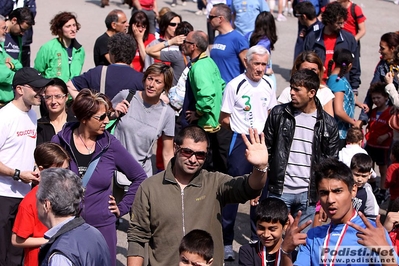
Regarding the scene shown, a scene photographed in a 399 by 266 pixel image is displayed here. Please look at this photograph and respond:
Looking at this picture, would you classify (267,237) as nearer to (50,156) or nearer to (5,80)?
(50,156)

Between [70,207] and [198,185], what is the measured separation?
104cm

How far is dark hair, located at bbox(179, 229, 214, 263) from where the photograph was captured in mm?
4336

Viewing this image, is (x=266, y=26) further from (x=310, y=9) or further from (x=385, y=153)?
(x=385, y=153)

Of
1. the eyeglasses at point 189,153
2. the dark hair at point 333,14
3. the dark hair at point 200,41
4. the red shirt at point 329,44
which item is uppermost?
the dark hair at point 333,14

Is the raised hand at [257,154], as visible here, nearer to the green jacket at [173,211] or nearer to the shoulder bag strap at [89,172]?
the green jacket at [173,211]

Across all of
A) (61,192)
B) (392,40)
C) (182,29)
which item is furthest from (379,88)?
(61,192)

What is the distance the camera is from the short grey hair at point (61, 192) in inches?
161

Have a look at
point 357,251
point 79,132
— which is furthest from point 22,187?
point 357,251

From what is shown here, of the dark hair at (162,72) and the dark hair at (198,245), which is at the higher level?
the dark hair at (162,72)

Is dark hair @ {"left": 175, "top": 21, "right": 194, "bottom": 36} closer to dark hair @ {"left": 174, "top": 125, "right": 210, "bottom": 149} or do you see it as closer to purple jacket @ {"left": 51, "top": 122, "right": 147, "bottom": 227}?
purple jacket @ {"left": 51, "top": 122, "right": 147, "bottom": 227}

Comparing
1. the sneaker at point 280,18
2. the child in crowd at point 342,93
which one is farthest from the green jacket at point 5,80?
the sneaker at point 280,18

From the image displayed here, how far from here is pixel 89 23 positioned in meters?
18.8

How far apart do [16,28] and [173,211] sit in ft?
20.7

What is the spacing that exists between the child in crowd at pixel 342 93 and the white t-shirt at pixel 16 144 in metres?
3.40
